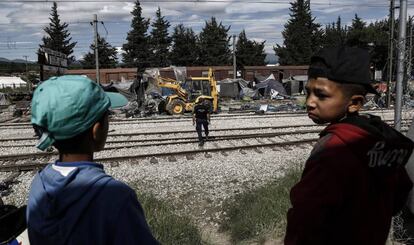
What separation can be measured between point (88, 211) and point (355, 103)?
4.41 ft

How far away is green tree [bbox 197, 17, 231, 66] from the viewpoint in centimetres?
7620

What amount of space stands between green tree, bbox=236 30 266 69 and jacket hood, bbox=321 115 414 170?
7688cm

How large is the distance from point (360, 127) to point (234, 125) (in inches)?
652

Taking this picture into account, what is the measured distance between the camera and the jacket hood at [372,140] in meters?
1.88

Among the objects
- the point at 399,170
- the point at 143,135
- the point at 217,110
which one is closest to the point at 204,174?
the point at 143,135

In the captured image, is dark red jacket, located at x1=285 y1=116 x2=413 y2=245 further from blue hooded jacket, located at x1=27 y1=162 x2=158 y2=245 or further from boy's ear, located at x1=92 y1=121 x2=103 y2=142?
boy's ear, located at x1=92 y1=121 x2=103 y2=142

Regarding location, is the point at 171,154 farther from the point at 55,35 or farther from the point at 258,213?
the point at 55,35

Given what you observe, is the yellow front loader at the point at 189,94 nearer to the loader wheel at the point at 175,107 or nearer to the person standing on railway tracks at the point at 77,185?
the loader wheel at the point at 175,107

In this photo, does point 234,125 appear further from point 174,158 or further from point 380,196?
point 380,196

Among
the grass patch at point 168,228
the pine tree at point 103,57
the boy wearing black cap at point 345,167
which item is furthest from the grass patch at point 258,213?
the pine tree at point 103,57

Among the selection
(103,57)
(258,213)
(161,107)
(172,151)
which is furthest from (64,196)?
(103,57)

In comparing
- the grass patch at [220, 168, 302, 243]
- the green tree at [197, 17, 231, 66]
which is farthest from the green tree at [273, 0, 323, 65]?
the grass patch at [220, 168, 302, 243]

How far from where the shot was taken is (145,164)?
11180 mm

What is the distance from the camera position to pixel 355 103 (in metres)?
2.09
